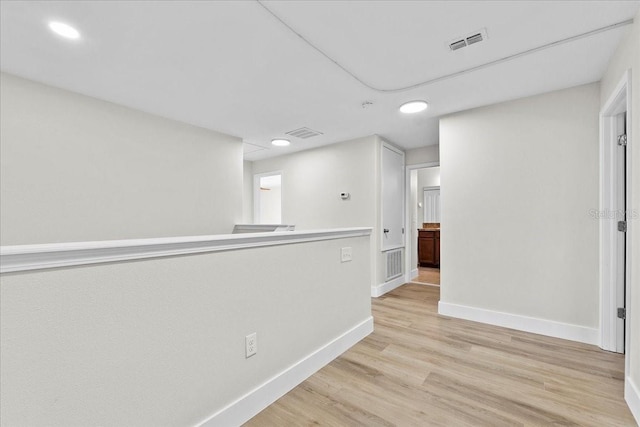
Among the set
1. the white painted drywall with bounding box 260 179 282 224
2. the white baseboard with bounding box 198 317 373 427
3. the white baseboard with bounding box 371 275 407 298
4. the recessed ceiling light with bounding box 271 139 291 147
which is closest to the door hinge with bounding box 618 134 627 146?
the white baseboard with bounding box 198 317 373 427

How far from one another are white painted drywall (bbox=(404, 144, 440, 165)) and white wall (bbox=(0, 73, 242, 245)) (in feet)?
10.7

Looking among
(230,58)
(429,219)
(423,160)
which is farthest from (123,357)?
(429,219)

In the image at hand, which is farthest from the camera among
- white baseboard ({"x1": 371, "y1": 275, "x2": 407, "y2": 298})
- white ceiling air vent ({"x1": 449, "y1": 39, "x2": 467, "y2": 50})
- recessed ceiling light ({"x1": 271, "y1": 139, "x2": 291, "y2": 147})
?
recessed ceiling light ({"x1": 271, "y1": 139, "x2": 291, "y2": 147})

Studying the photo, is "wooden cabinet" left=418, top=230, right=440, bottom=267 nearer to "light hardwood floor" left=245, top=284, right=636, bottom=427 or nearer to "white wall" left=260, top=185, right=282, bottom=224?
"light hardwood floor" left=245, top=284, right=636, bottom=427

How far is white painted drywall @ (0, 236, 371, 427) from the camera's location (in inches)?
36.0

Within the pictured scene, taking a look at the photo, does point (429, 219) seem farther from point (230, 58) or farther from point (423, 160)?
point (230, 58)

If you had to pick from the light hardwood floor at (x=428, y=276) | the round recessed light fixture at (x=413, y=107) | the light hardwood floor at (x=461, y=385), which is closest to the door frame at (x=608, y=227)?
the light hardwood floor at (x=461, y=385)

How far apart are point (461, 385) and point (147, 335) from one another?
2016 mm

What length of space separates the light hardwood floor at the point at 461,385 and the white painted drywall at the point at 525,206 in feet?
1.45

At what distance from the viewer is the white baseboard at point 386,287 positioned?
167 inches

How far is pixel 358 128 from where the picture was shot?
3.98 m

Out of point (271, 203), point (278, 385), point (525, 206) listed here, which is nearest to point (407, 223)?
point (525, 206)

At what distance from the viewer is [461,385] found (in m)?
1.95

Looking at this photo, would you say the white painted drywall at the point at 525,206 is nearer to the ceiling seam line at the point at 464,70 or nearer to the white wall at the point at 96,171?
the ceiling seam line at the point at 464,70
